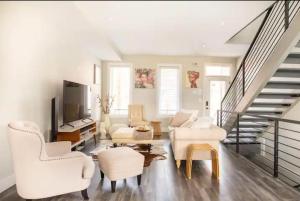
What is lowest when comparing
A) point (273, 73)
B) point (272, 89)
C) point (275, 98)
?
point (275, 98)

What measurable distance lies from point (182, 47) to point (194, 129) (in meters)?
3.56

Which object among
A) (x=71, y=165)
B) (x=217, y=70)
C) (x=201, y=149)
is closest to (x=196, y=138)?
(x=201, y=149)

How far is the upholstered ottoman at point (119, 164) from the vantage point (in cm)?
285

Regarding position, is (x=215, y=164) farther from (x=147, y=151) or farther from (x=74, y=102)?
(x=74, y=102)

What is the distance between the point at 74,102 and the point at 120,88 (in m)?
3.39

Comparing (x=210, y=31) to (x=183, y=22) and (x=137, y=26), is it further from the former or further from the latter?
(x=137, y=26)

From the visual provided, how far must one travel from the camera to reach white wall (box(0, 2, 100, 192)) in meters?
2.91

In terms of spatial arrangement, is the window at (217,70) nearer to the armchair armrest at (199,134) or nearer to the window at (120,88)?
the window at (120,88)

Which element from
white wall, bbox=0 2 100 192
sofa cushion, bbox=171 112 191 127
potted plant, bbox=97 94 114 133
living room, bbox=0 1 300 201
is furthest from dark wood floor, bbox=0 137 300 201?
potted plant, bbox=97 94 114 133

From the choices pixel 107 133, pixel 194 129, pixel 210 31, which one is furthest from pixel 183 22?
pixel 107 133

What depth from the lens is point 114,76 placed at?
811 cm

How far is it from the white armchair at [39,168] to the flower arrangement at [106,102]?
499 centimetres

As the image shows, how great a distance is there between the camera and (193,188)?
3006mm

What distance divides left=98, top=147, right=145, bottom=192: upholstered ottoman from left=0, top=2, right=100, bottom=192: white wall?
1.33 meters
